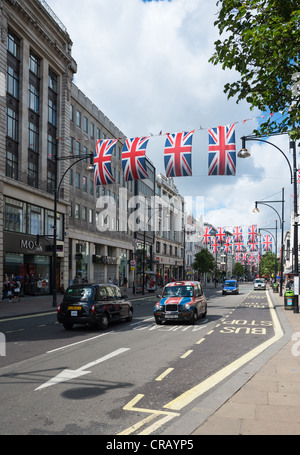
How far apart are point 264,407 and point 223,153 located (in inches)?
554

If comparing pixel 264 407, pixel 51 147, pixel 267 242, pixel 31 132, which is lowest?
pixel 264 407

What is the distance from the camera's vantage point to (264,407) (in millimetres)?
5508

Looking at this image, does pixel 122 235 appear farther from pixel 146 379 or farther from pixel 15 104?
pixel 146 379

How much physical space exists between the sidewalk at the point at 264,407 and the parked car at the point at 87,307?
738cm

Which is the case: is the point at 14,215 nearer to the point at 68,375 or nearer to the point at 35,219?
the point at 35,219

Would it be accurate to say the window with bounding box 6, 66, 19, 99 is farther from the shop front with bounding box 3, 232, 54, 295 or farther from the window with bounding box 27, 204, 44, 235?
the shop front with bounding box 3, 232, 54, 295

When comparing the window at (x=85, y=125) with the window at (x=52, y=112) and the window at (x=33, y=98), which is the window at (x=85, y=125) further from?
the window at (x=33, y=98)

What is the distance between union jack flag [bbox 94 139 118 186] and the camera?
24.1 m

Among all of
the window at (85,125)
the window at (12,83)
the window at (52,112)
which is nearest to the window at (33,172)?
the window at (52,112)

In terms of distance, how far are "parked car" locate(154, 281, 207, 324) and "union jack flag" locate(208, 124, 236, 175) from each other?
5.48 m

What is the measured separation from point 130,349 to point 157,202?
63.0 meters

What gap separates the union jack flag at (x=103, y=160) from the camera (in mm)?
24109

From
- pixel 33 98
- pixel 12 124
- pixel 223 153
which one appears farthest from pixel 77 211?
pixel 223 153

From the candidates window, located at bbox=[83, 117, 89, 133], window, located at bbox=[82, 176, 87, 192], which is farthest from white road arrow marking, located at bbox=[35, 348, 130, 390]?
window, located at bbox=[83, 117, 89, 133]
